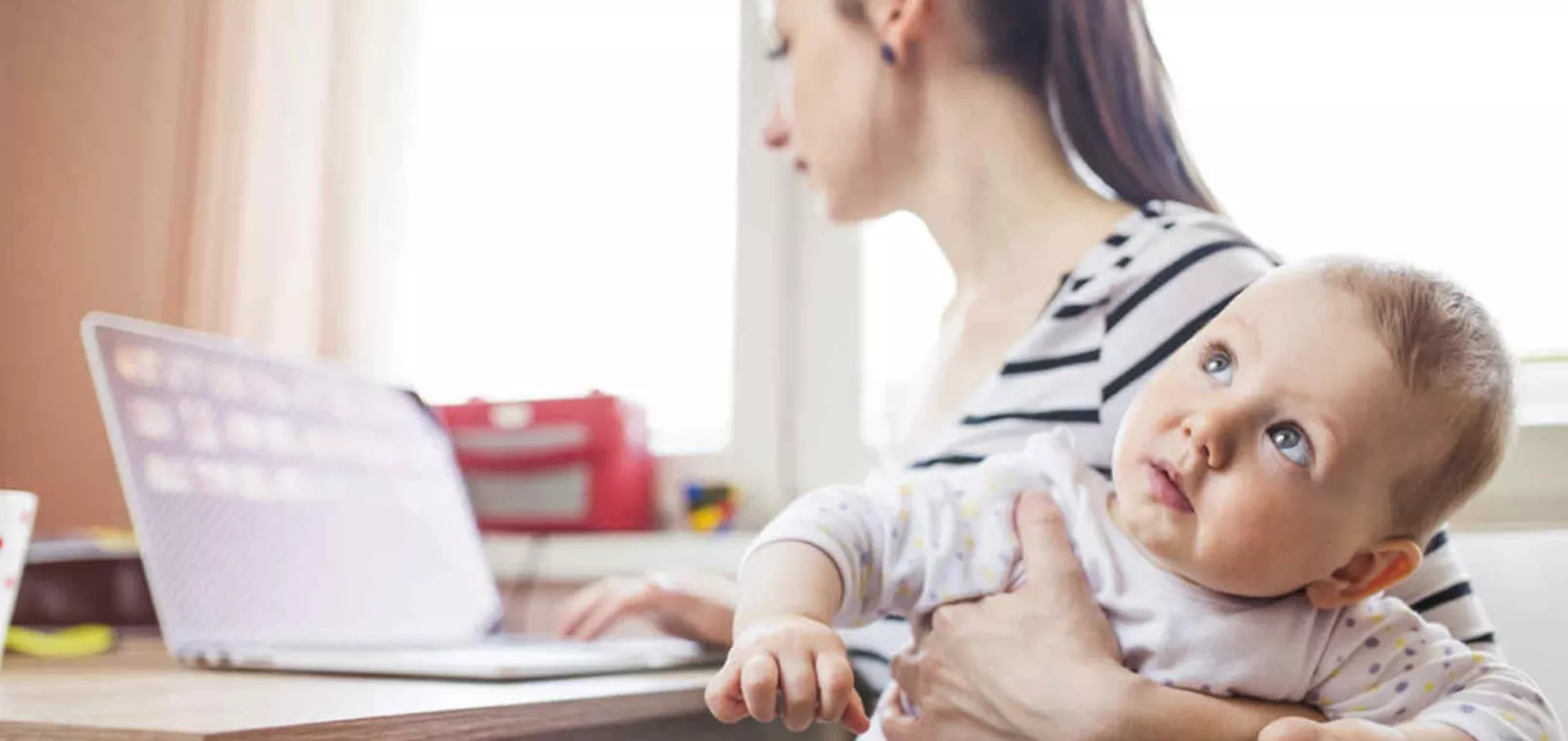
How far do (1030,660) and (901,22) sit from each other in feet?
1.77

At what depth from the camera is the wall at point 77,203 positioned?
174 centimetres

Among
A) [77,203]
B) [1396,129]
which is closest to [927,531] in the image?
[1396,129]

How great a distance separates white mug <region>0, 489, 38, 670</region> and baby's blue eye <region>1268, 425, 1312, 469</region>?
0.70 metres

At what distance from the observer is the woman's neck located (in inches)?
39.5

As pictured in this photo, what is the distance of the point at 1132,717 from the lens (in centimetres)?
66

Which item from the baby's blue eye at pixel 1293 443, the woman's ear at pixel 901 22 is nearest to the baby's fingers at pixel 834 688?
the baby's blue eye at pixel 1293 443

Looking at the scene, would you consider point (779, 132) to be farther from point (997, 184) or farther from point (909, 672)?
point (909, 672)

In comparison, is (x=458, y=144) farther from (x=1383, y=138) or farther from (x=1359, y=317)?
(x=1359, y=317)

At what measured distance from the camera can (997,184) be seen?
3.38 feet

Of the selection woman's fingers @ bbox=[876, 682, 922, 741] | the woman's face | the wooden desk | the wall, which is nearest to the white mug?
the wooden desk

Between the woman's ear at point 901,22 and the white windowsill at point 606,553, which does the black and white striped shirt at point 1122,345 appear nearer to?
the woman's ear at point 901,22

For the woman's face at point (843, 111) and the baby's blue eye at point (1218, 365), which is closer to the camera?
the baby's blue eye at point (1218, 365)

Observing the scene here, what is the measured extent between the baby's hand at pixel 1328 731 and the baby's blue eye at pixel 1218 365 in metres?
0.18

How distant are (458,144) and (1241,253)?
49.4 inches
